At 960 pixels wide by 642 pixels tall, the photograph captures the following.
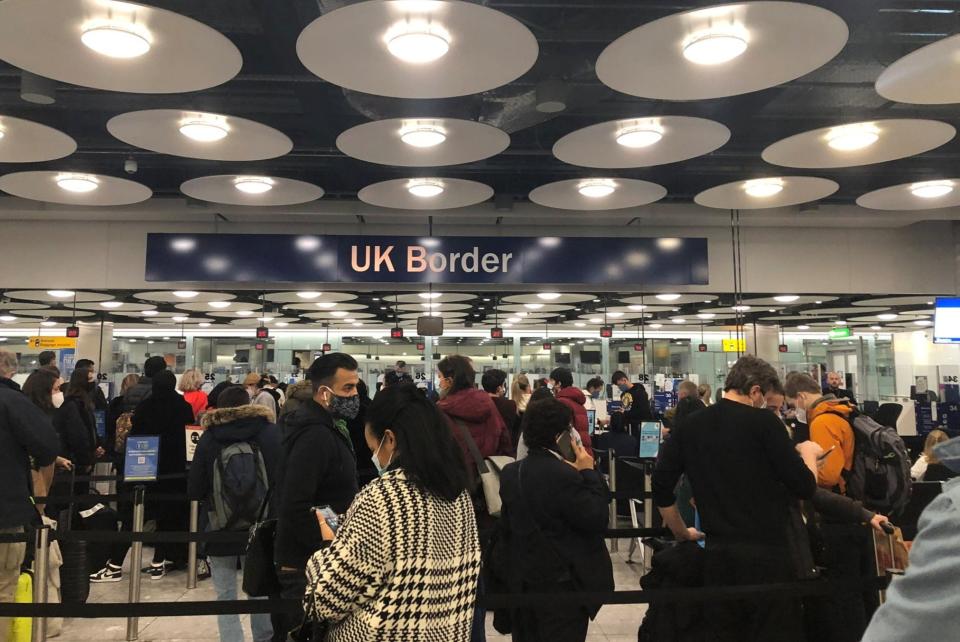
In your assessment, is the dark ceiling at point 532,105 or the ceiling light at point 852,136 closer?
the dark ceiling at point 532,105

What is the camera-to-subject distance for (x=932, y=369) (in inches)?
596

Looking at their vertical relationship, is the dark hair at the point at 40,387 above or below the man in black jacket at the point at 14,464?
above

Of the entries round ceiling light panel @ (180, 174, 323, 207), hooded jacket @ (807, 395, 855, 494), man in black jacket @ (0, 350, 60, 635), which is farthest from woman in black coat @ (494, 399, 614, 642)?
round ceiling light panel @ (180, 174, 323, 207)

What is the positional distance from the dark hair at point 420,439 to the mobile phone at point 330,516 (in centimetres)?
109

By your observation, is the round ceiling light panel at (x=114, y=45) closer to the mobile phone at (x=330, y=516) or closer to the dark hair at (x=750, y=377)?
the mobile phone at (x=330, y=516)

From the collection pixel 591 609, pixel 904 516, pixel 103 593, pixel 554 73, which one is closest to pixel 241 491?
pixel 591 609

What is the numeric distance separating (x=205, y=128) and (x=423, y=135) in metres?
1.97

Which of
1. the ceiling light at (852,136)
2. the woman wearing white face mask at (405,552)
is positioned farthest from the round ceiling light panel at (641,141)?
the woman wearing white face mask at (405,552)

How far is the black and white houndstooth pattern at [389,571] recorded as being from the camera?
1.85 m

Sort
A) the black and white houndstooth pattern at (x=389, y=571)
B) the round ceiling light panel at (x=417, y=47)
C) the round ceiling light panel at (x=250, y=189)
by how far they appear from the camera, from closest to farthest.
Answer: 1. the black and white houndstooth pattern at (x=389, y=571)
2. the round ceiling light panel at (x=417, y=47)
3. the round ceiling light panel at (x=250, y=189)

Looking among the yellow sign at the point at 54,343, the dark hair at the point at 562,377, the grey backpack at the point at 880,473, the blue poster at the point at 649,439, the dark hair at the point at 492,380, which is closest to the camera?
the grey backpack at the point at 880,473

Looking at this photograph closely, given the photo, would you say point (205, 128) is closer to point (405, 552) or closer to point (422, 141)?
point (422, 141)

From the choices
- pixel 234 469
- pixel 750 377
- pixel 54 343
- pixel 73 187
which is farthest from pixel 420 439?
pixel 54 343

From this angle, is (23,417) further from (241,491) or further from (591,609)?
(591,609)
